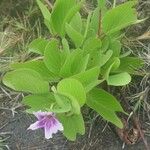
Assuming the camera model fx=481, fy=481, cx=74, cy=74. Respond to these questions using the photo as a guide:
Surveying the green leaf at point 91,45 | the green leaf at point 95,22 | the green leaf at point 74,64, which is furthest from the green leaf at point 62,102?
the green leaf at point 95,22

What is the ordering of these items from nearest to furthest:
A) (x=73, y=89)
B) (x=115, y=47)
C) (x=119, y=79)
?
(x=73, y=89) → (x=119, y=79) → (x=115, y=47)

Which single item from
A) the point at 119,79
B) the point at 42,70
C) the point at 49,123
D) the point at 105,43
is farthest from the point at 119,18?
the point at 49,123

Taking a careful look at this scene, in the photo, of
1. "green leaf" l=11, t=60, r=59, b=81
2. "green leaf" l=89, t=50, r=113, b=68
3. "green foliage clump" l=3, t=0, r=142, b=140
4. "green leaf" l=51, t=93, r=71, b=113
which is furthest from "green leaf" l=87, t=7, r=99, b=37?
"green leaf" l=51, t=93, r=71, b=113

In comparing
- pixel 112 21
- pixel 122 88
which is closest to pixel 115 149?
pixel 122 88

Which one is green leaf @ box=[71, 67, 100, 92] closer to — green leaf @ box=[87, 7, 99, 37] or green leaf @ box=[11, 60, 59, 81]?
green leaf @ box=[11, 60, 59, 81]

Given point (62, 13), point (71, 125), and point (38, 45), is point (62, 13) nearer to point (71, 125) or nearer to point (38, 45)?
point (38, 45)

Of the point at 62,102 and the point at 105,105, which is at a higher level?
the point at 62,102
